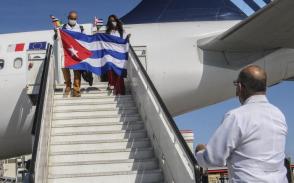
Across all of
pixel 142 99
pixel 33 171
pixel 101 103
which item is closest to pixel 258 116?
pixel 33 171

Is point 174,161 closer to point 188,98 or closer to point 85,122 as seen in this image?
point 85,122

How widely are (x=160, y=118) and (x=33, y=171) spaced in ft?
8.03

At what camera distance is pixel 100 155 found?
24.5ft

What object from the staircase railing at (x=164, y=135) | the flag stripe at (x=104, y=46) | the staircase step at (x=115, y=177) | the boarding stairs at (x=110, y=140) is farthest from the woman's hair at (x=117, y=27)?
the staircase step at (x=115, y=177)

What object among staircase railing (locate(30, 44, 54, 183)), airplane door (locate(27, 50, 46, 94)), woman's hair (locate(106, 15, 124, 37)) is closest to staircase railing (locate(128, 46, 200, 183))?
woman's hair (locate(106, 15, 124, 37))

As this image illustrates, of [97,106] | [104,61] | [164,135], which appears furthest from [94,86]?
[164,135]

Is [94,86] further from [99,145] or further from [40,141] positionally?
[40,141]

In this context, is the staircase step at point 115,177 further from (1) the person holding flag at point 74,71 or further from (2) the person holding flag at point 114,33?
(2) the person holding flag at point 114,33

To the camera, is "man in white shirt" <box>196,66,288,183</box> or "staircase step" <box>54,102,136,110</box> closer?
"man in white shirt" <box>196,66,288,183</box>

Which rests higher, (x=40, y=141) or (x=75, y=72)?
(x=75, y=72)

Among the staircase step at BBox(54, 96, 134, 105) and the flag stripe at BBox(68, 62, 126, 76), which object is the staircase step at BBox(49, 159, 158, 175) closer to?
the staircase step at BBox(54, 96, 134, 105)

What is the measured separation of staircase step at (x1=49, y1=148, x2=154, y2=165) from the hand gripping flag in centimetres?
361

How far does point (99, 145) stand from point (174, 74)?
3.98 m

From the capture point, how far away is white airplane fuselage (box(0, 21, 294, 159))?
1112 centimetres
